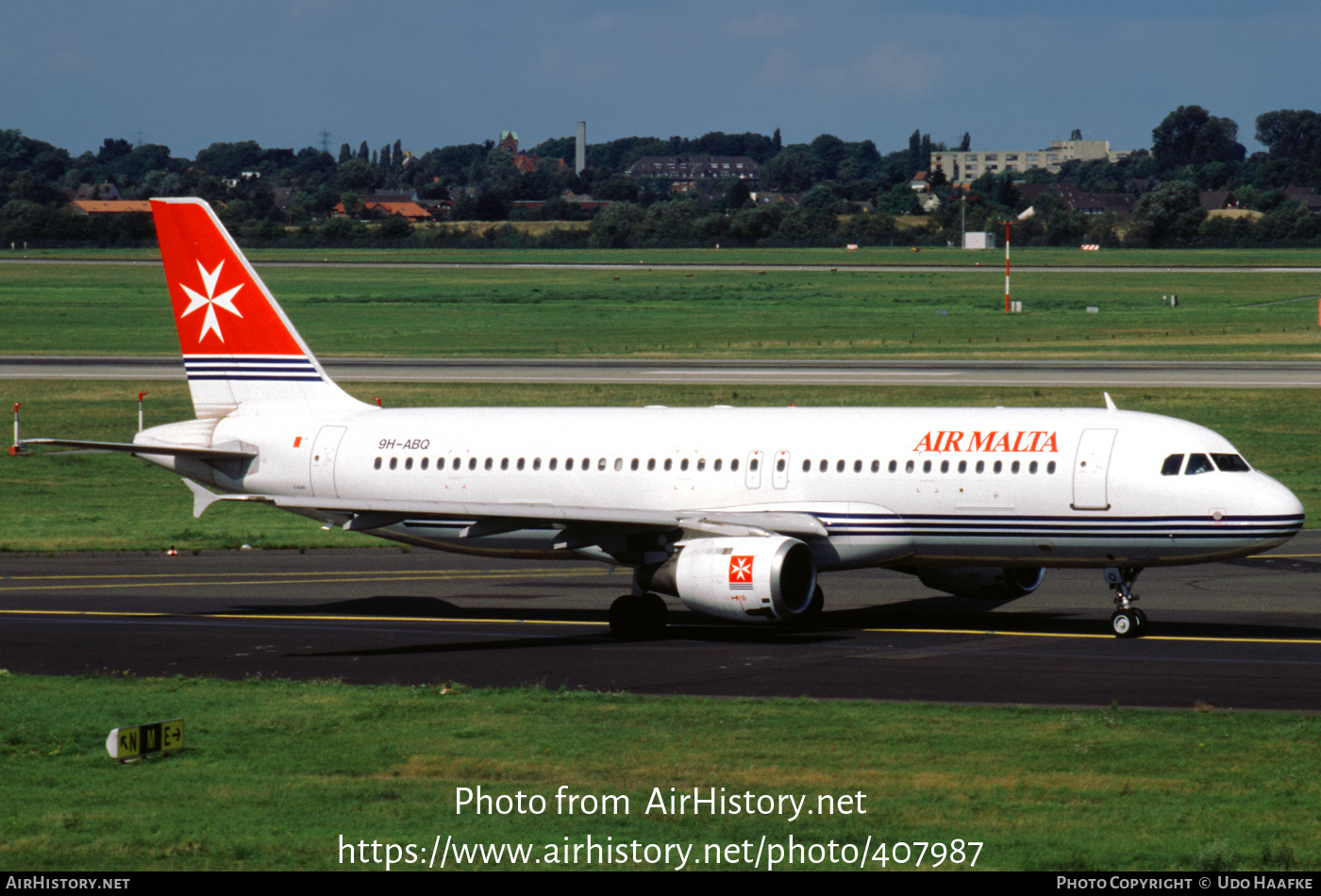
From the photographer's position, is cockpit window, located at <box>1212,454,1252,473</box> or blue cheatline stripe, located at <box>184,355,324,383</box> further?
blue cheatline stripe, located at <box>184,355,324,383</box>

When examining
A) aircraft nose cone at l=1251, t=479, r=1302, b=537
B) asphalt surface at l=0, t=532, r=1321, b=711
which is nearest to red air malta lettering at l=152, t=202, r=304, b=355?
asphalt surface at l=0, t=532, r=1321, b=711

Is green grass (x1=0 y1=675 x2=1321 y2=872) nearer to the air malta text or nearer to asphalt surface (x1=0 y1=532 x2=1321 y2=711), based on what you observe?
asphalt surface (x1=0 y1=532 x2=1321 y2=711)

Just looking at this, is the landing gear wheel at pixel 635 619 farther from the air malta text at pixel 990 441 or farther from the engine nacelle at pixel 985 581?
the air malta text at pixel 990 441

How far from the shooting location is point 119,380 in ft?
301

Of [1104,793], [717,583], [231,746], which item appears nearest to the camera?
[1104,793]

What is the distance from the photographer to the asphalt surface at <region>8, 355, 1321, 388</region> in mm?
87438

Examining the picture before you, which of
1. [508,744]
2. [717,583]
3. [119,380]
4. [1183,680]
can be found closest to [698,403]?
[119,380]

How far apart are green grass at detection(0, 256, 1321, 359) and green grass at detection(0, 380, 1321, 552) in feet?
79.1

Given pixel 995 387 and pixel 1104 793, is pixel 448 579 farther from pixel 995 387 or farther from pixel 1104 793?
pixel 995 387

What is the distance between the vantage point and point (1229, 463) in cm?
3459

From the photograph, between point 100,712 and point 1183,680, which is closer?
point 100,712

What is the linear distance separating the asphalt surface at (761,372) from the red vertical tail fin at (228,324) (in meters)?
45.9

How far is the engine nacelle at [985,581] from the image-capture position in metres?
38.2

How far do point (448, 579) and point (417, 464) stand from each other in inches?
240
